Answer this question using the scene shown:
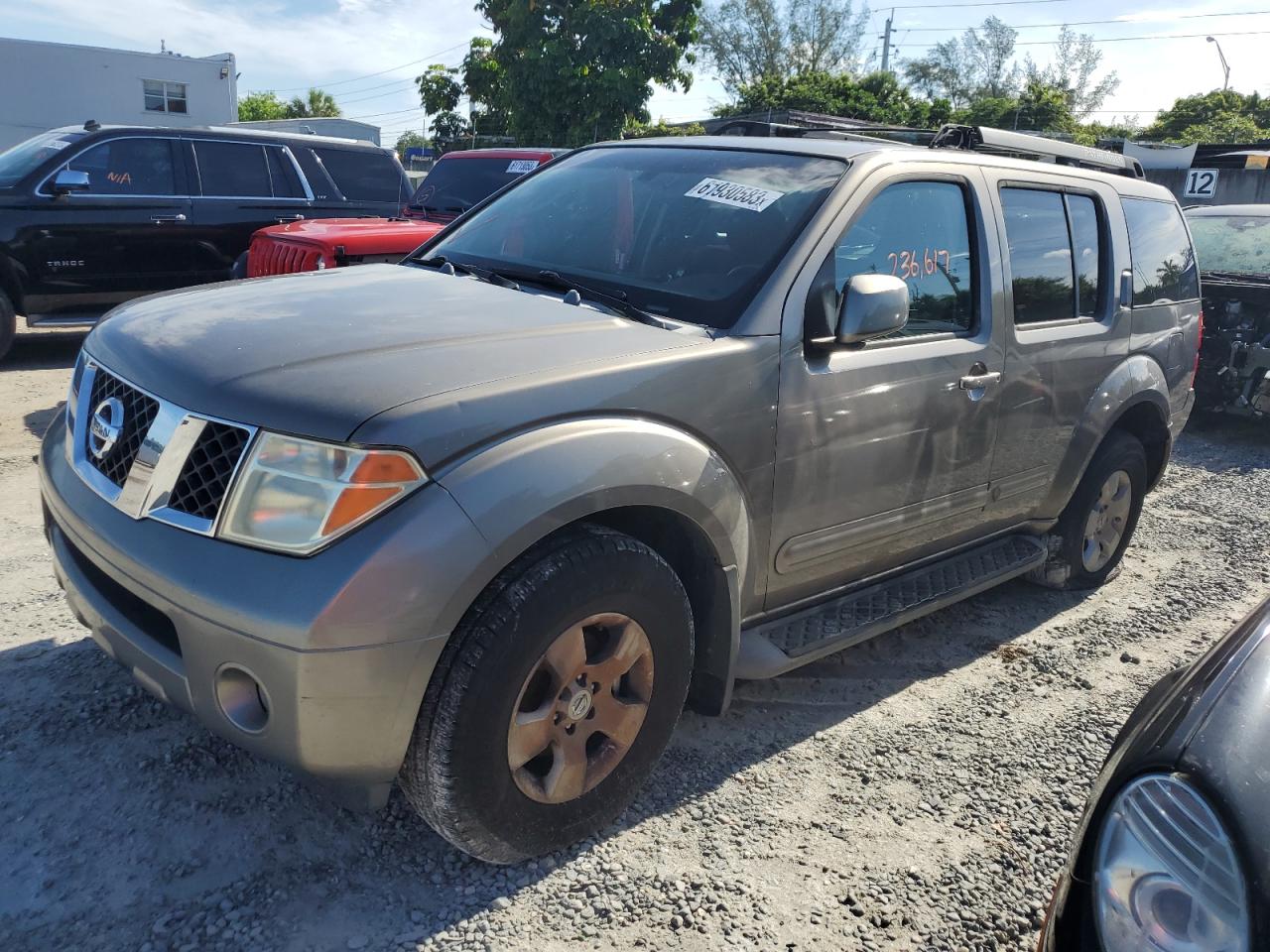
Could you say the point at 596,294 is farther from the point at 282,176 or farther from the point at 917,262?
the point at 282,176

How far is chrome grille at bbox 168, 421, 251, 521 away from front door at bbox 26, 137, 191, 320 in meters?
6.82

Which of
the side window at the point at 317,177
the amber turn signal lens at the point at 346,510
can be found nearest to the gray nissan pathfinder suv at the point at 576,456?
the amber turn signal lens at the point at 346,510

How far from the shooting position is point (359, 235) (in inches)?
259

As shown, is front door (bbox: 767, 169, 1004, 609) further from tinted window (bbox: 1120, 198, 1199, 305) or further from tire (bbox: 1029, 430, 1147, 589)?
tinted window (bbox: 1120, 198, 1199, 305)

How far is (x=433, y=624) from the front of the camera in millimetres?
2104

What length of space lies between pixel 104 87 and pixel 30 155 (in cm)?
2878

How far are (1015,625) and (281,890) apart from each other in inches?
127

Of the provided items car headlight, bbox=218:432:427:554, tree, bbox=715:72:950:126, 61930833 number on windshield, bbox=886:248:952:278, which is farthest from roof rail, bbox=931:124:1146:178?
tree, bbox=715:72:950:126

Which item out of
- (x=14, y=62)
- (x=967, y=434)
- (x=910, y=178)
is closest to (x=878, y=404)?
(x=967, y=434)

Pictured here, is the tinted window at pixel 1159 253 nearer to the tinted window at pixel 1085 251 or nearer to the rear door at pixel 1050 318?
the rear door at pixel 1050 318

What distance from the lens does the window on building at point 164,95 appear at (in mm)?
32531

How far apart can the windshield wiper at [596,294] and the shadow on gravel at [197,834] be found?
4.45 feet

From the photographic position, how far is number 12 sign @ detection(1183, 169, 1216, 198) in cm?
1631

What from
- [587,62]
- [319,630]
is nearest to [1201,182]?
[587,62]
